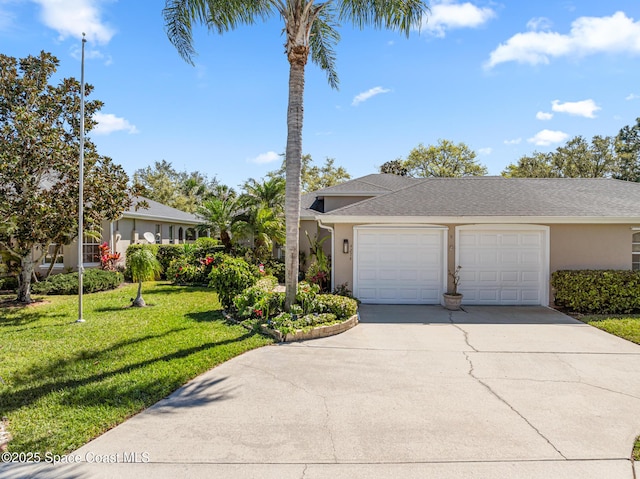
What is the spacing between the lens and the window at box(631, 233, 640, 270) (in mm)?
10930

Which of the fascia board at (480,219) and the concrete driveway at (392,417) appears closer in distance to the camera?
the concrete driveway at (392,417)

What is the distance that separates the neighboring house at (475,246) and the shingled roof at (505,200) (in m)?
0.04

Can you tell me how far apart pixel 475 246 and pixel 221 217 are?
10.4 m

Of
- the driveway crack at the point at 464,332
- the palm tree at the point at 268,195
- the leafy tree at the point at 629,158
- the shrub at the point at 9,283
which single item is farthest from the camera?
the leafy tree at the point at 629,158

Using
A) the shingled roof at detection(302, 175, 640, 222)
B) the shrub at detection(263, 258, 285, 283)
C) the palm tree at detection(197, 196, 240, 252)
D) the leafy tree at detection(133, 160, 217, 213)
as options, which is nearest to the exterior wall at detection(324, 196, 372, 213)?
the shrub at detection(263, 258, 285, 283)

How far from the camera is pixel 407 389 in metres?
4.98

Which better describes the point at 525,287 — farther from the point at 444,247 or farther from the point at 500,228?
the point at 444,247

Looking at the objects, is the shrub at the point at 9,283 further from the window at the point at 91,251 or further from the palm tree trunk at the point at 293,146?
the palm tree trunk at the point at 293,146

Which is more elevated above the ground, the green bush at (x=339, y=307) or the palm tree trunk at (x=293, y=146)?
the palm tree trunk at (x=293, y=146)

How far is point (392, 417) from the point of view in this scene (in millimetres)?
4207

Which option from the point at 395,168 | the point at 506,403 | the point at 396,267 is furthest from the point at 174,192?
the point at 506,403

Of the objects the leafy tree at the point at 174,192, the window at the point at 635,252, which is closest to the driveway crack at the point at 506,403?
the window at the point at 635,252

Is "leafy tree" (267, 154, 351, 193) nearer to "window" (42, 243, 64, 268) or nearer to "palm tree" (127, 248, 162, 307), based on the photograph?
"window" (42, 243, 64, 268)

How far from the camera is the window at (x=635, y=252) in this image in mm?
10930
